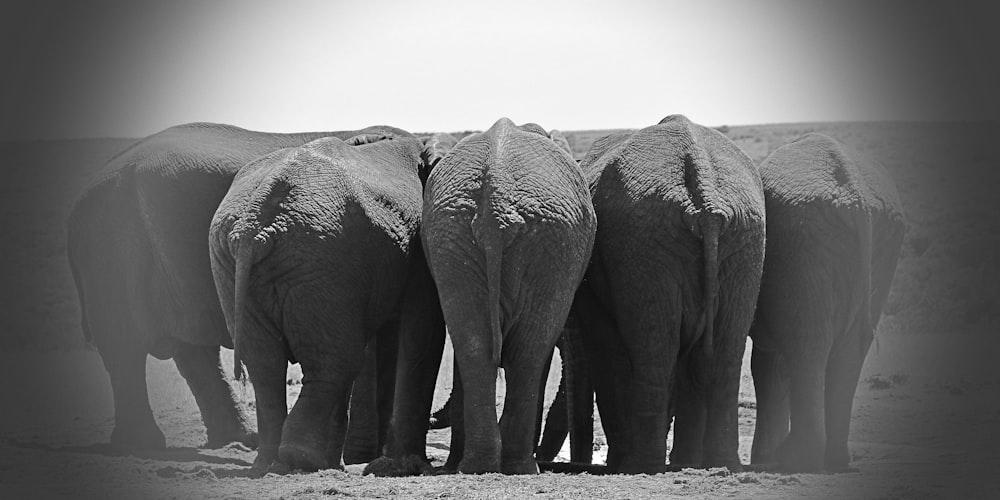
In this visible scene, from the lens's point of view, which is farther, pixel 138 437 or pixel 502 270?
pixel 138 437

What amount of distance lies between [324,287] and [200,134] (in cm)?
357

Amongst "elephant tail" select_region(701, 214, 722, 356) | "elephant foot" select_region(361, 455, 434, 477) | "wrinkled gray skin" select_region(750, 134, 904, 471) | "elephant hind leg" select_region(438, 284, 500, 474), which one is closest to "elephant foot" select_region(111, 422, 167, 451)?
"elephant foot" select_region(361, 455, 434, 477)

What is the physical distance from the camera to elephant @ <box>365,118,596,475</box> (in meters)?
9.37

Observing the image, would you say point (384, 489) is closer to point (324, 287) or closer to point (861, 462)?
point (324, 287)

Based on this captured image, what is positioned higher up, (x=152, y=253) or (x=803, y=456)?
(x=152, y=253)

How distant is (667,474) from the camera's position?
951 centimetres

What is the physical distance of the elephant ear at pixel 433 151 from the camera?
1155 cm

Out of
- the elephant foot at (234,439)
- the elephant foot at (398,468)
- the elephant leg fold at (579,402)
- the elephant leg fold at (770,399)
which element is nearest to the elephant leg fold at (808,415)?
the elephant leg fold at (770,399)

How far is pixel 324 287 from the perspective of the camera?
9.72 metres

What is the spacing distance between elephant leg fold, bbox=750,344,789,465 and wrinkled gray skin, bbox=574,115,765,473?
1687 millimetres

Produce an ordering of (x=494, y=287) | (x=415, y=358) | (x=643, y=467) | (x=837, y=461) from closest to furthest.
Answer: (x=494, y=287), (x=643, y=467), (x=837, y=461), (x=415, y=358)

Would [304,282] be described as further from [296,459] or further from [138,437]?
[138,437]

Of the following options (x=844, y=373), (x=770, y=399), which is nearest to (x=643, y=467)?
(x=844, y=373)

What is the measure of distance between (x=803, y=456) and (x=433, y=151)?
399cm
